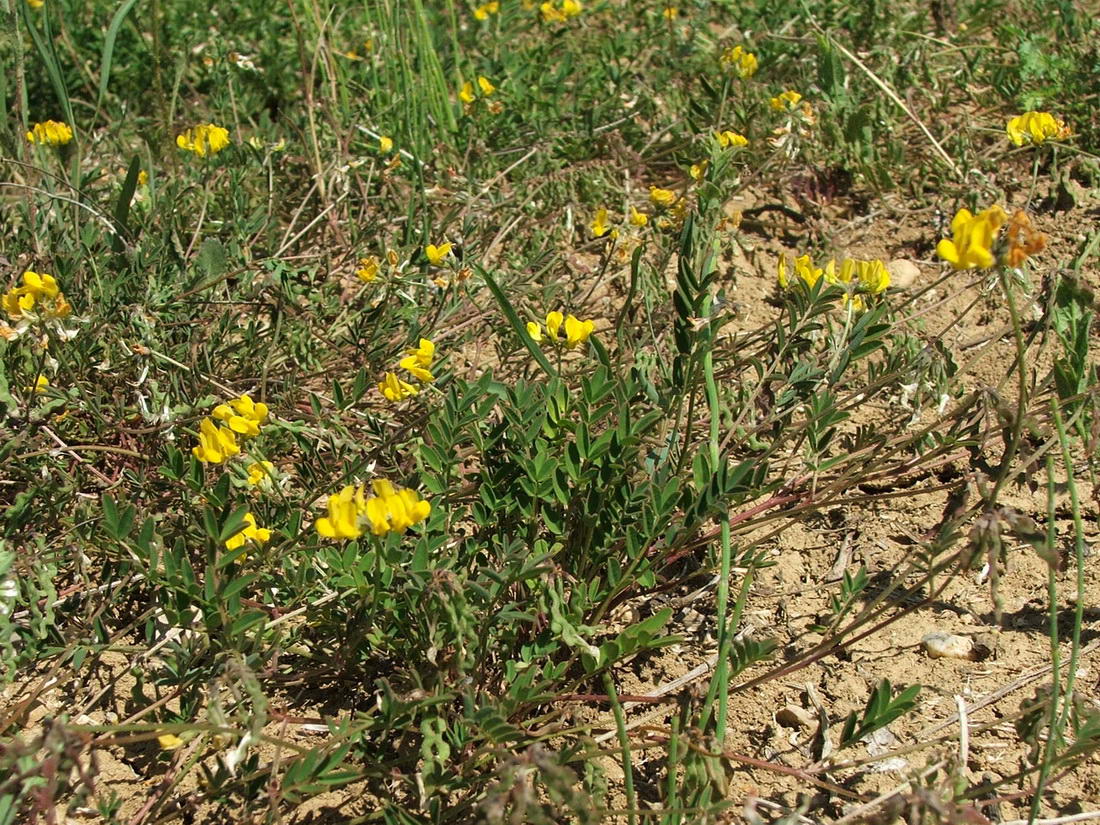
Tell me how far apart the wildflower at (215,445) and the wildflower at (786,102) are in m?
2.24

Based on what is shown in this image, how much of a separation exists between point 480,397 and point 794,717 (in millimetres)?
955

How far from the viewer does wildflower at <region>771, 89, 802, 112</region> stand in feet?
12.6

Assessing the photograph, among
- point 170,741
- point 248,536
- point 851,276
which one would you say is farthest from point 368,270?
point 170,741

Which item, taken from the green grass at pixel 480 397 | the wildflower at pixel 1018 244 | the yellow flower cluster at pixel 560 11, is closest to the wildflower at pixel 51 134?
the green grass at pixel 480 397

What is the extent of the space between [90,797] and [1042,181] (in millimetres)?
3302

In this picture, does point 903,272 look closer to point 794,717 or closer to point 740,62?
point 740,62

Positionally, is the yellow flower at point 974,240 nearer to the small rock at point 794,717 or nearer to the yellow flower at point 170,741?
the small rock at point 794,717

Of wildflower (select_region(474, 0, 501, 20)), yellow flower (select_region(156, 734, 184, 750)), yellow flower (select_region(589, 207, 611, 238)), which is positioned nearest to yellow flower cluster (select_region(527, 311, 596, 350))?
yellow flower (select_region(589, 207, 611, 238))

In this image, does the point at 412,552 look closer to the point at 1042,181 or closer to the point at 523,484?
the point at 523,484

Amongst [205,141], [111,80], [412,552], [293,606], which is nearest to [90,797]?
[293,606]

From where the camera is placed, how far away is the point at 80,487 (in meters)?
2.80

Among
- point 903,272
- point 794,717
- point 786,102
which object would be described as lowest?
point 794,717

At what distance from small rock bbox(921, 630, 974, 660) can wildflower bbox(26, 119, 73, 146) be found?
2.77 metres

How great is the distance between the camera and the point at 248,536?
2334 mm
